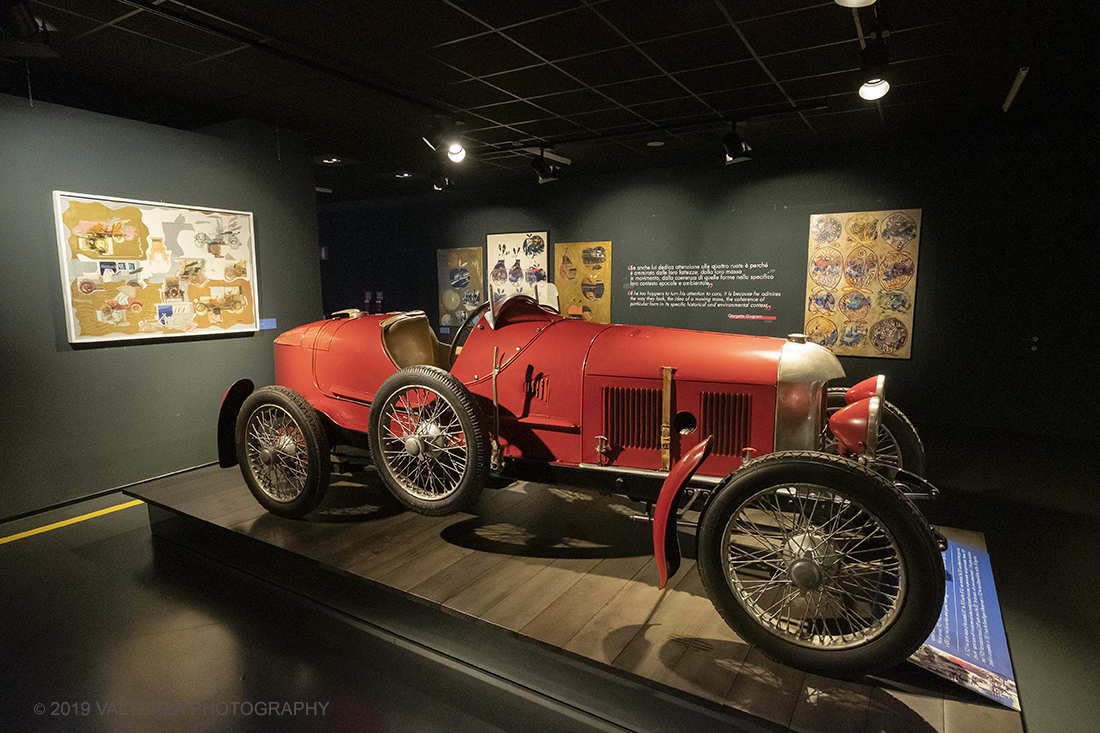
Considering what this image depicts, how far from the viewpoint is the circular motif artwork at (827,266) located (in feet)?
20.5

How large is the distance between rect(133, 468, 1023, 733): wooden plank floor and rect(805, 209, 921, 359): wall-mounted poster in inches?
156

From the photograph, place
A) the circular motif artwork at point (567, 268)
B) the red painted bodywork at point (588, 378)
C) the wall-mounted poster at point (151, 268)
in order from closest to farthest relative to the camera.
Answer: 1. the red painted bodywork at point (588, 378)
2. the wall-mounted poster at point (151, 268)
3. the circular motif artwork at point (567, 268)

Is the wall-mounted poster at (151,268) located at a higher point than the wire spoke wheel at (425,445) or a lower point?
higher

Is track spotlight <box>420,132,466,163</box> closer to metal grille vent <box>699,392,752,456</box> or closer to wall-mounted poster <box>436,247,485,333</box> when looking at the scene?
wall-mounted poster <box>436,247,485,333</box>

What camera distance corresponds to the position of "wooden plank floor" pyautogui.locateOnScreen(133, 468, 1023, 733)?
188 centimetres

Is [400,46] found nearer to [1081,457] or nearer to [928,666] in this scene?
[928,666]

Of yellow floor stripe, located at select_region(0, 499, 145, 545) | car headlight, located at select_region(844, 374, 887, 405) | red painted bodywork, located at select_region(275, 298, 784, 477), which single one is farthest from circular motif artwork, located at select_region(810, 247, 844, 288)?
yellow floor stripe, located at select_region(0, 499, 145, 545)

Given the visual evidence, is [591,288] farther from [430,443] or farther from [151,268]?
[430,443]

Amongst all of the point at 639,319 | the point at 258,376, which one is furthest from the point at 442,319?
the point at 258,376

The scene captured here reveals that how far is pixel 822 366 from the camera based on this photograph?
2.41 metres

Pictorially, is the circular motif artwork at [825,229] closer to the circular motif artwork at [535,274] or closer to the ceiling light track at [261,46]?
the circular motif artwork at [535,274]

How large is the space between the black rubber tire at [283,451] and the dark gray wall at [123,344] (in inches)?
69.4

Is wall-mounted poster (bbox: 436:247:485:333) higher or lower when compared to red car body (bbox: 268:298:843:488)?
higher

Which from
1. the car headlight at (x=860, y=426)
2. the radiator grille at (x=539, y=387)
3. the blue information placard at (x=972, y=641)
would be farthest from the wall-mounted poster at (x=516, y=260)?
the blue information placard at (x=972, y=641)
